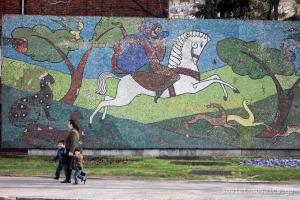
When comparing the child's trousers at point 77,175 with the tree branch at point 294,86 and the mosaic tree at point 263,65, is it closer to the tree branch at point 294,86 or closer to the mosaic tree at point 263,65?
the mosaic tree at point 263,65

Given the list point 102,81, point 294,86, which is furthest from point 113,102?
point 294,86

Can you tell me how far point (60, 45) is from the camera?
22625 millimetres

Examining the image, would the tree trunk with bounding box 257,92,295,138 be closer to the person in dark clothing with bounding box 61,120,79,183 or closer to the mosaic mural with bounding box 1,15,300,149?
the mosaic mural with bounding box 1,15,300,149

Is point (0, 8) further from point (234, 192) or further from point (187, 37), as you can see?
point (234, 192)

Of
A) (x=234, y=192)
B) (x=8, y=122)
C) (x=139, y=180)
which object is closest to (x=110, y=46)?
(x=8, y=122)

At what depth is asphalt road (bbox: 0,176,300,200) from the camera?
13.2m

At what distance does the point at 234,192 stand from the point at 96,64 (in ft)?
33.2

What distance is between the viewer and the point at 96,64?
2266 cm

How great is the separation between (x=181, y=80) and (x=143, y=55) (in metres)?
1.80

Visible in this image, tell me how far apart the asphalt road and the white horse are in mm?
6378

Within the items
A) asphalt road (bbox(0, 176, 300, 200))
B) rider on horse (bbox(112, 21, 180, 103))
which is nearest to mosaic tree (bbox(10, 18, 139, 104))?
rider on horse (bbox(112, 21, 180, 103))

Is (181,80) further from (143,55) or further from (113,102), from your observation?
(113,102)

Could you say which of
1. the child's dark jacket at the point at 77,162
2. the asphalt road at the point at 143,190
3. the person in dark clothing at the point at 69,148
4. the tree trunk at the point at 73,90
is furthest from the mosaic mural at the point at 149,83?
the child's dark jacket at the point at 77,162

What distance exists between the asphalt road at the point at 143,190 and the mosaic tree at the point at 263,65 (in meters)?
6.84
